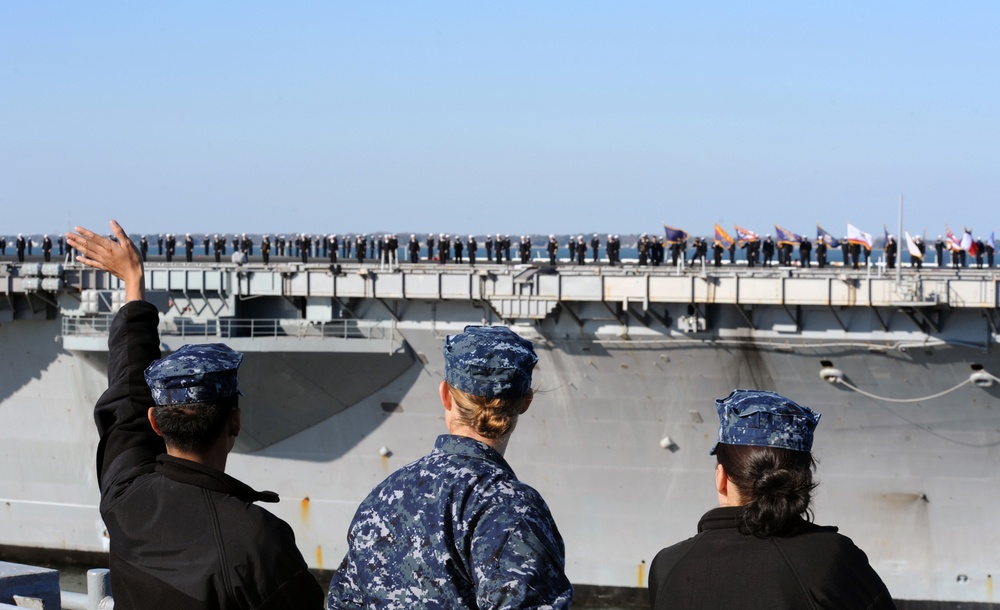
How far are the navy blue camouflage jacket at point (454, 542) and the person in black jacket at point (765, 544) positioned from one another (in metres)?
0.66

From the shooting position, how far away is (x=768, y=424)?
3.39 m

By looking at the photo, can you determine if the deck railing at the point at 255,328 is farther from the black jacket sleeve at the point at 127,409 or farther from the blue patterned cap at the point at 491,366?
the blue patterned cap at the point at 491,366

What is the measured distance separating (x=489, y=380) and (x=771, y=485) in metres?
0.93

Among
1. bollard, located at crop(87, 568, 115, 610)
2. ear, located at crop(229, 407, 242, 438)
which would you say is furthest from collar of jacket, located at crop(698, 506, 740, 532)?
bollard, located at crop(87, 568, 115, 610)

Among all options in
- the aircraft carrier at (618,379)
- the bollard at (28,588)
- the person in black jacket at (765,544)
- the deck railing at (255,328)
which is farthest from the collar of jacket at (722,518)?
the deck railing at (255,328)

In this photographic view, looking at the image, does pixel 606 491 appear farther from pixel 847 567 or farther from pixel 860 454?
pixel 847 567

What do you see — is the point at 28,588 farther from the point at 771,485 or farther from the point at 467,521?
the point at 771,485

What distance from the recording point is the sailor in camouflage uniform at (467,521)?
9.05ft

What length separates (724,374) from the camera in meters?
20.4

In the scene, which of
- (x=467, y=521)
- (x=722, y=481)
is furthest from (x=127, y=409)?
(x=722, y=481)

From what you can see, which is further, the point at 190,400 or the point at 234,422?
the point at 234,422

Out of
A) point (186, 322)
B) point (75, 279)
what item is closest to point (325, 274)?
point (186, 322)

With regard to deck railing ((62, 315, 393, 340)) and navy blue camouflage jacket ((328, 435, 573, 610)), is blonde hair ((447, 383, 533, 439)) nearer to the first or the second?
navy blue camouflage jacket ((328, 435, 573, 610))

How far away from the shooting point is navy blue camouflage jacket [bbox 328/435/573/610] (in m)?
2.74
